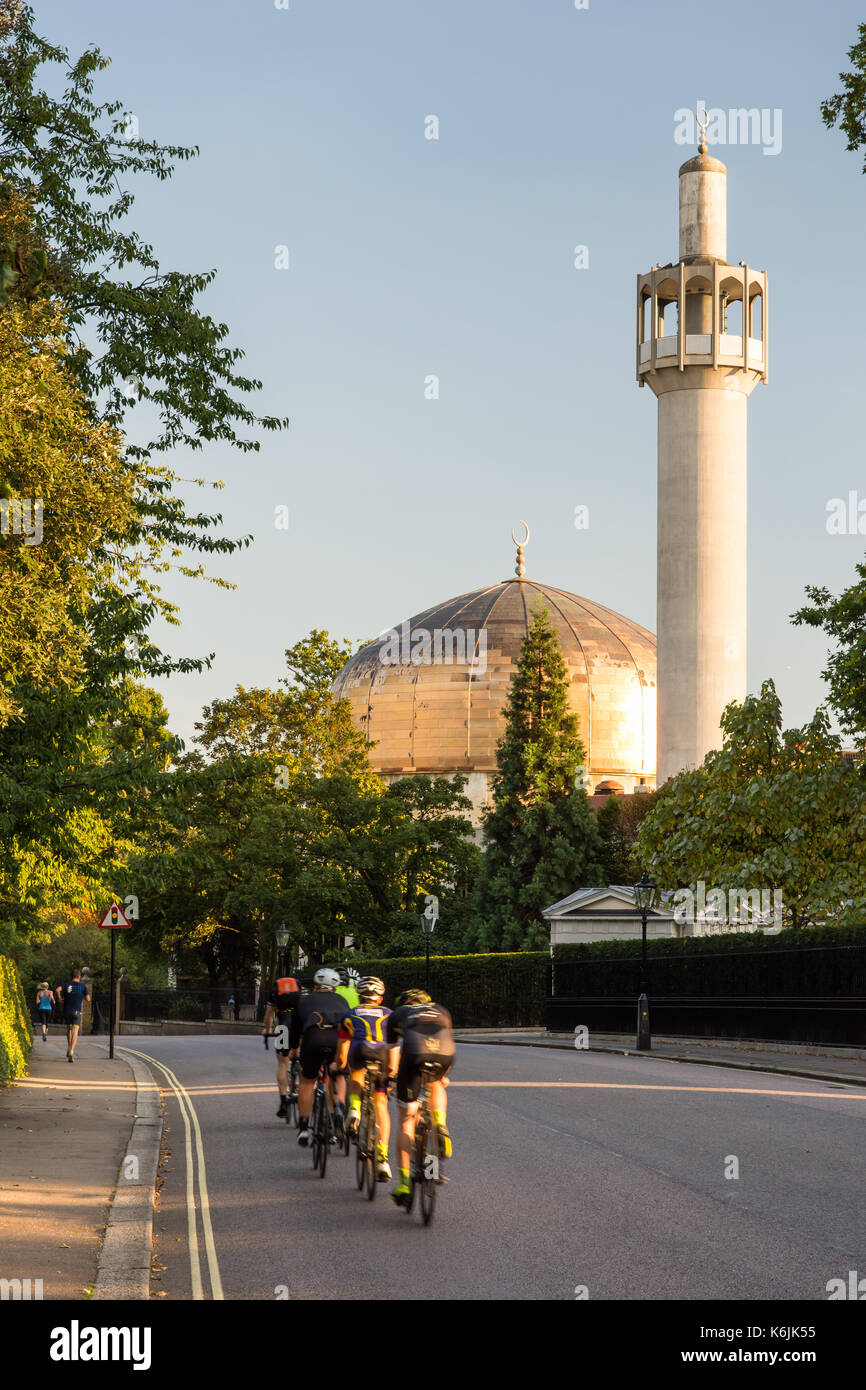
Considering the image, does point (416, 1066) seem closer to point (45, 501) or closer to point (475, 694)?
point (45, 501)

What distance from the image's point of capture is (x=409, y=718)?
10025 cm

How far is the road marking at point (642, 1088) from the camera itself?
814 inches

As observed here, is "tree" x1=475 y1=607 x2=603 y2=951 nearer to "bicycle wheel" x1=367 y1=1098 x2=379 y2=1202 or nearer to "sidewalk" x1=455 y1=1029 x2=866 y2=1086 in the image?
"sidewalk" x1=455 y1=1029 x2=866 y2=1086

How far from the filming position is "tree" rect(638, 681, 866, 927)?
108 ft

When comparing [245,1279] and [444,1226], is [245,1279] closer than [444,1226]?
Yes

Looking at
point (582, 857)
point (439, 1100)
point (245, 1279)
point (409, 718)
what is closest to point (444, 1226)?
point (439, 1100)

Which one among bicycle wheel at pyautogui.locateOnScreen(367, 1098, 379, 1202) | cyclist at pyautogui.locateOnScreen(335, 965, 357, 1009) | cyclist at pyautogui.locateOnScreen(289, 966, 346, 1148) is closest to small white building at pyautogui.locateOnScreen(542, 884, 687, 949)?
cyclist at pyautogui.locateOnScreen(335, 965, 357, 1009)

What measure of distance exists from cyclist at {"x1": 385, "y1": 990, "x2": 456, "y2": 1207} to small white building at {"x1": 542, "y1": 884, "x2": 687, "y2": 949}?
122 feet

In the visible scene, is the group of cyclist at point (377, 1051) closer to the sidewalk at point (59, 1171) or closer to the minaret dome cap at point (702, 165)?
the sidewalk at point (59, 1171)

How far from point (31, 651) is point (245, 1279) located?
6.96 m

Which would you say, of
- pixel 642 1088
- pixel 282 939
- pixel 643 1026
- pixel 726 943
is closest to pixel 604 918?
pixel 282 939

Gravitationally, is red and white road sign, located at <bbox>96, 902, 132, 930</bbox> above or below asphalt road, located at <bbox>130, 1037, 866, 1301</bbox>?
above
